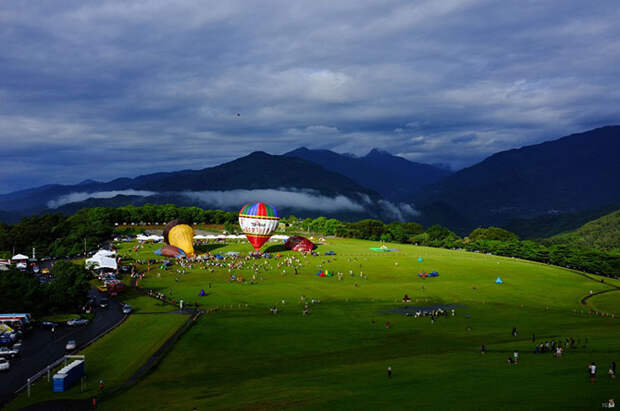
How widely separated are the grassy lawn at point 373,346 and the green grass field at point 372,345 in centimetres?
14

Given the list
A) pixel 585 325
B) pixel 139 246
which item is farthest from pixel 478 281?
pixel 139 246

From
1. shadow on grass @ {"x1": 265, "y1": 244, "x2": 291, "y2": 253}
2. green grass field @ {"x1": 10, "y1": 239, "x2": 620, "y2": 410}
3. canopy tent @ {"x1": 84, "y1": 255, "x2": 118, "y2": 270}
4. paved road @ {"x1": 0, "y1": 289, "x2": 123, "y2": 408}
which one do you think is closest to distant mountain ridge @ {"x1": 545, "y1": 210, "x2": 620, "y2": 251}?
green grass field @ {"x1": 10, "y1": 239, "x2": 620, "y2": 410}

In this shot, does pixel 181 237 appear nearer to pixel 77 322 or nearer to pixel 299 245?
pixel 299 245

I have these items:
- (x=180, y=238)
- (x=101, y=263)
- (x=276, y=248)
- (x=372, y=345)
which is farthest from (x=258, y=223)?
(x=372, y=345)

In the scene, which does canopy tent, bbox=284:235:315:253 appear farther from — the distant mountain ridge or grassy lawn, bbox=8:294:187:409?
the distant mountain ridge

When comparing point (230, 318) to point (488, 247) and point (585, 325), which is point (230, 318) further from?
point (488, 247)

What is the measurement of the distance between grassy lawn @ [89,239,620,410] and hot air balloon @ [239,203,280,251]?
26648mm

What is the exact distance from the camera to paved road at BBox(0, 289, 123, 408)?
33319mm

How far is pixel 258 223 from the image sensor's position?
107812 mm

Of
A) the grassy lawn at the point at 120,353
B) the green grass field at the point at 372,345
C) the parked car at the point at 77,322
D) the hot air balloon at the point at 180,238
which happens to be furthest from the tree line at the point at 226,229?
the grassy lawn at the point at 120,353

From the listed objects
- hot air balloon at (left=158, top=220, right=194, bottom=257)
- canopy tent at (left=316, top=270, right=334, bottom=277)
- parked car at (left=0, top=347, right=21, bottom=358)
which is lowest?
canopy tent at (left=316, top=270, right=334, bottom=277)

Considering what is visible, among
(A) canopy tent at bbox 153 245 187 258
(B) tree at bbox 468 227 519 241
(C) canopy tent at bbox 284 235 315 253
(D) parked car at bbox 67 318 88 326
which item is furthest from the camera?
(B) tree at bbox 468 227 519 241

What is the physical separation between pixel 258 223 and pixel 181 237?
17.7m

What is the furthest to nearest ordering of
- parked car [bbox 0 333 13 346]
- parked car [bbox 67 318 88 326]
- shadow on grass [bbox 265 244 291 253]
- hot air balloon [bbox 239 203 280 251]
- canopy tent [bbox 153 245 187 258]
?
shadow on grass [bbox 265 244 291 253]
hot air balloon [bbox 239 203 280 251]
canopy tent [bbox 153 245 187 258]
parked car [bbox 67 318 88 326]
parked car [bbox 0 333 13 346]
